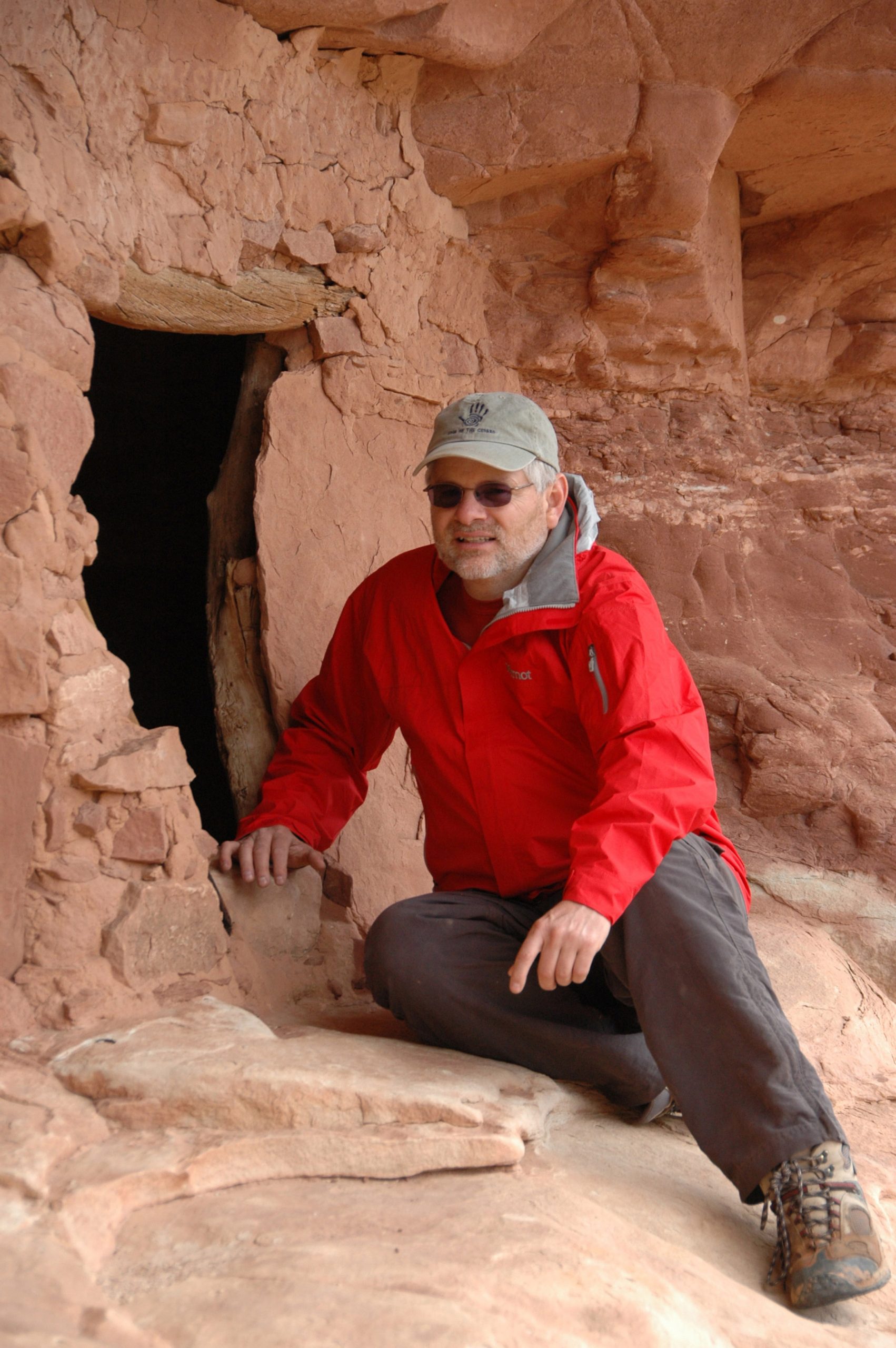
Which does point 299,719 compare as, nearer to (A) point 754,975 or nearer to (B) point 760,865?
(A) point 754,975

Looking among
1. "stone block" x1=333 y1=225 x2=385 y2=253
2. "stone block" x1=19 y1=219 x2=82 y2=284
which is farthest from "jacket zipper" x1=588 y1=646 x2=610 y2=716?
"stone block" x1=333 y1=225 x2=385 y2=253

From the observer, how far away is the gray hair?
228cm

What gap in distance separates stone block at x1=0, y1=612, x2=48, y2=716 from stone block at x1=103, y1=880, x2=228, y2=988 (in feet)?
1.32

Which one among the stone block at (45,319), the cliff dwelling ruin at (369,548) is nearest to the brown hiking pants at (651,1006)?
the cliff dwelling ruin at (369,548)

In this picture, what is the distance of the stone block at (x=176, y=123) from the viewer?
2.35 m

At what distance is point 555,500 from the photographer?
92.7 inches

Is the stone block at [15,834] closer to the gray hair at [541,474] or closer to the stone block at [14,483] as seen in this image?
the stone block at [14,483]

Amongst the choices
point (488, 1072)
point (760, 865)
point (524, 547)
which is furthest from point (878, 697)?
point (488, 1072)

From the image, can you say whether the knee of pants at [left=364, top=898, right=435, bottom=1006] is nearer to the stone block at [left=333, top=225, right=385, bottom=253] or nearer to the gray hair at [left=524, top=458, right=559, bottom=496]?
the gray hair at [left=524, top=458, right=559, bottom=496]

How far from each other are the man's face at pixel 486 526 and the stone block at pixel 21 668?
0.80 metres

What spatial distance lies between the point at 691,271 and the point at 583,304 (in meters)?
0.33

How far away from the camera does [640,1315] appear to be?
1.33 m

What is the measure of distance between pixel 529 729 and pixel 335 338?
127cm

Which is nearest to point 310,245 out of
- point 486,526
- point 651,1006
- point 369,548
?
point 369,548
